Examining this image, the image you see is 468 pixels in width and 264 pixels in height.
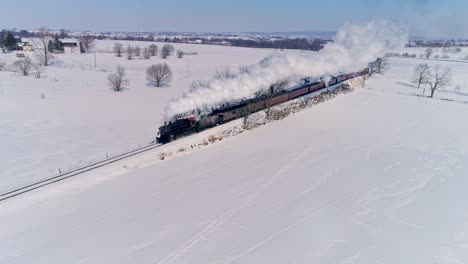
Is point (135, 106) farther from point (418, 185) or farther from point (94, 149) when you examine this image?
point (418, 185)

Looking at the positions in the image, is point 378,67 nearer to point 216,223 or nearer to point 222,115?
point 222,115

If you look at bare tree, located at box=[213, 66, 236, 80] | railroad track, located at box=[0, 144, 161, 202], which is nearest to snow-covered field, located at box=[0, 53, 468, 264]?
railroad track, located at box=[0, 144, 161, 202]

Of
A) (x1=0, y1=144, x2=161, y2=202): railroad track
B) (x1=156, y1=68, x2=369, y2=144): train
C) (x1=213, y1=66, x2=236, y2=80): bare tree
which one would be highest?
(x1=213, y1=66, x2=236, y2=80): bare tree

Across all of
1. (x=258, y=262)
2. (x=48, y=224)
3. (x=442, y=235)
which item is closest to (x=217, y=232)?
(x=258, y=262)

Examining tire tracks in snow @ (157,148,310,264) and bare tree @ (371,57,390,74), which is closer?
tire tracks in snow @ (157,148,310,264)

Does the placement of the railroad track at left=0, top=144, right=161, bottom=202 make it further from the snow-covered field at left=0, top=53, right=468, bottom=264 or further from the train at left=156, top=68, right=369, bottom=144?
the train at left=156, top=68, right=369, bottom=144

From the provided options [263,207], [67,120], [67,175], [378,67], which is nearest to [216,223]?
[263,207]

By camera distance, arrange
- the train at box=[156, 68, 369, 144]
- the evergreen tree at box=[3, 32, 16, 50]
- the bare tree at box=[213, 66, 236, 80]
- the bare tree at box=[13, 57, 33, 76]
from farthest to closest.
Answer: the evergreen tree at box=[3, 32, 16, 50]
the bare tree at box=[13, 57, 33, 76]
the bare tree at box=[213, 66, 236, 80]
the train at box=[156, 68, 369, 144]
